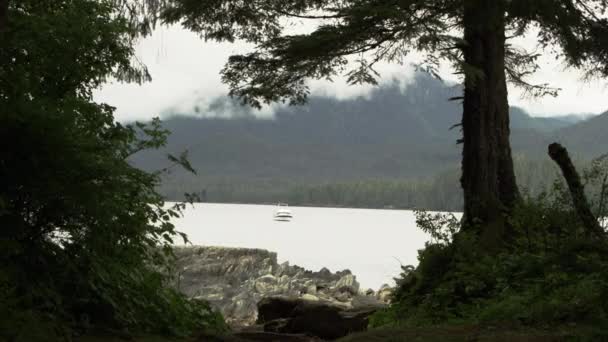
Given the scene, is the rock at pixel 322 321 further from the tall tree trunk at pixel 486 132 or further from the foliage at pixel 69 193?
the foliage at pixel 69 193

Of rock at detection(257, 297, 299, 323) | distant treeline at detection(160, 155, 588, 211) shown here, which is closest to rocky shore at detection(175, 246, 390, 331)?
rock at detection(257, 297, 299, 323)

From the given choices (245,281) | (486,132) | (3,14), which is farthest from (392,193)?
A: (3,14)

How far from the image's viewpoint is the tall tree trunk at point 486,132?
1066 centimetres

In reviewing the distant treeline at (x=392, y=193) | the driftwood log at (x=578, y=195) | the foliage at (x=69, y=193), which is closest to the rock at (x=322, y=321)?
the driftwood log at (x=578, y=195)

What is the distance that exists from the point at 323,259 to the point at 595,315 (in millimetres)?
41918

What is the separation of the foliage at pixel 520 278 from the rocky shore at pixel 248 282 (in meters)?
5.93

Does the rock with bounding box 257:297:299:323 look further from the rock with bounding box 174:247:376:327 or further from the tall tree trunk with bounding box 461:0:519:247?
the tall tree trunk with bounding box 461:0:519:247

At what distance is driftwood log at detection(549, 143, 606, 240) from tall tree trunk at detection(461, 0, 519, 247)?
2447 mm

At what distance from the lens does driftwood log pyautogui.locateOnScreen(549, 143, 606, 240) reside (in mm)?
7550

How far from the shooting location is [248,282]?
2128 cm

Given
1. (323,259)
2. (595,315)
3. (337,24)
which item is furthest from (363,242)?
(595,315)

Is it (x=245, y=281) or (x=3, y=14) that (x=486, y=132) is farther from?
(x=245, y=281)

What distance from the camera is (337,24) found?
10.0 m

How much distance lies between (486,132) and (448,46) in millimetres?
2049
